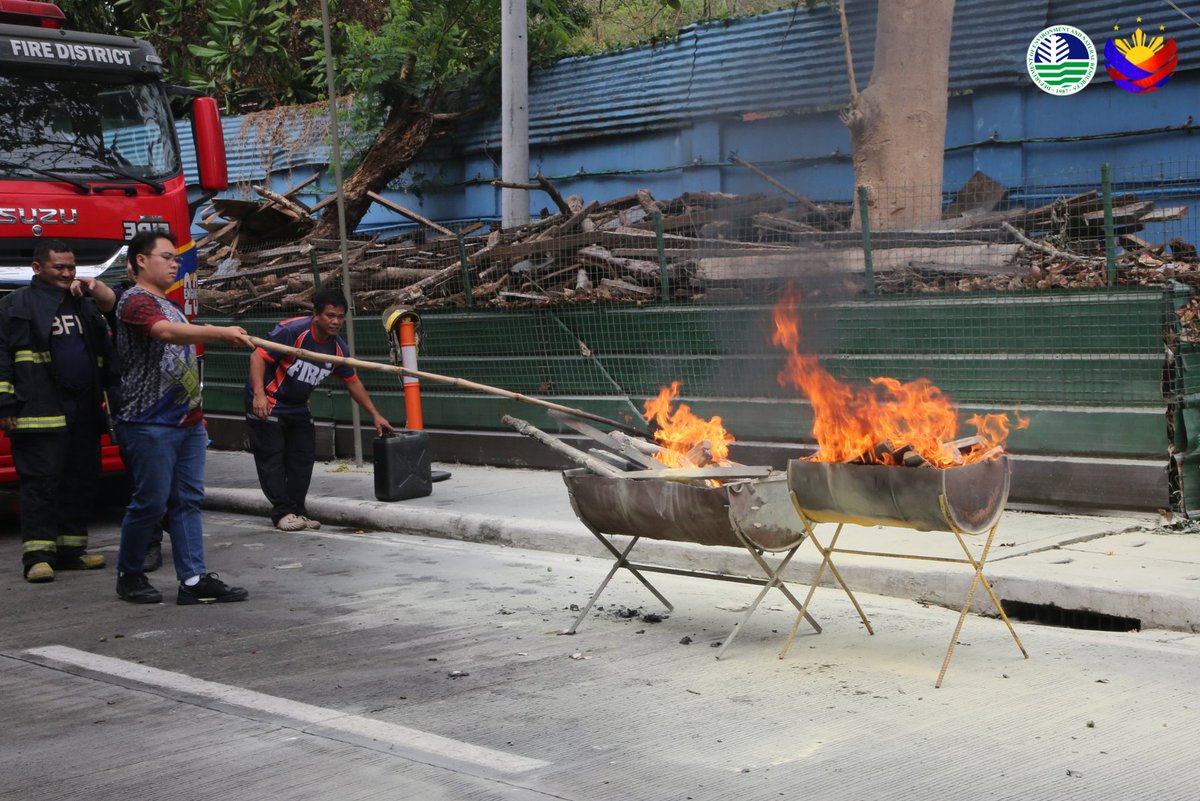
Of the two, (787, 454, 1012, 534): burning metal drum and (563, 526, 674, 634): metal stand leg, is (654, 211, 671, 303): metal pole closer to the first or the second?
(563, 526, 674, 634): metal stand leg

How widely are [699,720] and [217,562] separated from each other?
5.02 m

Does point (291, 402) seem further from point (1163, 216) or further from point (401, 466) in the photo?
point (1163, 216)

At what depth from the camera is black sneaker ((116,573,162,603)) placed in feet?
24.9

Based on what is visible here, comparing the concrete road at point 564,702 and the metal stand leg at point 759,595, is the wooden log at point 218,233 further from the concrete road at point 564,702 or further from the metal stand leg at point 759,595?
the metal stand leg at point 759,595

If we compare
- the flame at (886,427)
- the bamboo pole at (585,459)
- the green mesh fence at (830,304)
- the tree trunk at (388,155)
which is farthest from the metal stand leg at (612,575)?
the tree trunk at (388,155)

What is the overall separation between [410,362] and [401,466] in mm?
1189

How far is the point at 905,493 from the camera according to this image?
551cm

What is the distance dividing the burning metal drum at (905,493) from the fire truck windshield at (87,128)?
275 inches

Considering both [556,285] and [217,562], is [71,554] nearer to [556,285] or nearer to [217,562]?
[217,562]

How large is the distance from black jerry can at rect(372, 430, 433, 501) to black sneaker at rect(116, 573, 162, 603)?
3.13 meters

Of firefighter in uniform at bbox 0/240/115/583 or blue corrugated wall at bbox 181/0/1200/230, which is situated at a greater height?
blue corrugated wall at bbox 181/0/1200/230

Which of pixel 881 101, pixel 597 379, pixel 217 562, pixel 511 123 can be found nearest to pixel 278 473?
pixel 217 562

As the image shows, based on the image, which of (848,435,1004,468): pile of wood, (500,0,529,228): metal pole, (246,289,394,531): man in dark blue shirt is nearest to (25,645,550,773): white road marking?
(848,435,1004,468): pile of wood

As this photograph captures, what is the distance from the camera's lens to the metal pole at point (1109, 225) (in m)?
8.74
